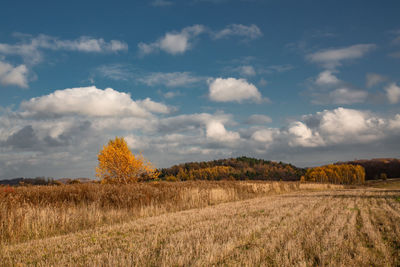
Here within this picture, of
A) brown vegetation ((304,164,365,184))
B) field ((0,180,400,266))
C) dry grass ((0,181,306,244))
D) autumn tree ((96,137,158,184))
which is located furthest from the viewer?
brown vegetation ((304,164,365,184))

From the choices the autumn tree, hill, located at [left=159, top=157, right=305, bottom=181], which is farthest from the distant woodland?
the autumn tree

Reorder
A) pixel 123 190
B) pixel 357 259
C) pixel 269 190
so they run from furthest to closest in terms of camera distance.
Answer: pixel 269 190 < pixel 123 190 < pixel 357 259

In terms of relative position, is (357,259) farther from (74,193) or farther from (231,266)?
(74,193)

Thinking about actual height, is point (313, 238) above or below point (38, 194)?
below

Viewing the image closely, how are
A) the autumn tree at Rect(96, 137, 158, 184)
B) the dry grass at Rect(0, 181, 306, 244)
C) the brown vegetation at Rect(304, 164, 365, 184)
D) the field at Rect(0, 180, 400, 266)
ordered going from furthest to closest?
the brown vegetation at Rect(304, 164, 365, 184) < the autumn tree at Rect(96, 137, 158, 184) < the dry grass at Rect(0, 181, 306, 244) < the field at Rect(0, 180, 400, 266)

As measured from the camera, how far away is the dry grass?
12.0 meters

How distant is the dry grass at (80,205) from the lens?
12.0m

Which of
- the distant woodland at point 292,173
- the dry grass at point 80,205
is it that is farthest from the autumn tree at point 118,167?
the distant woodland at point 292,173

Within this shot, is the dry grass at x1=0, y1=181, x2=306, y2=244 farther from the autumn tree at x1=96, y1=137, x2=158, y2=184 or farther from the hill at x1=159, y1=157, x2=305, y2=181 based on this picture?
the hill at x1=159, y1=157, x2=305, y2=181

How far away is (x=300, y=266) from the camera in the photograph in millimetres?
6371

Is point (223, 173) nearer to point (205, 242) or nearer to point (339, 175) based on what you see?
point (339, 175)

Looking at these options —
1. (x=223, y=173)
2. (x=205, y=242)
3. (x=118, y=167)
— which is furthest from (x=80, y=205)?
(x=223, y=173)

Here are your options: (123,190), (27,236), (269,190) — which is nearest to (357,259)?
(27,236)

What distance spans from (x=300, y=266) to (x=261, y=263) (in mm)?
878
